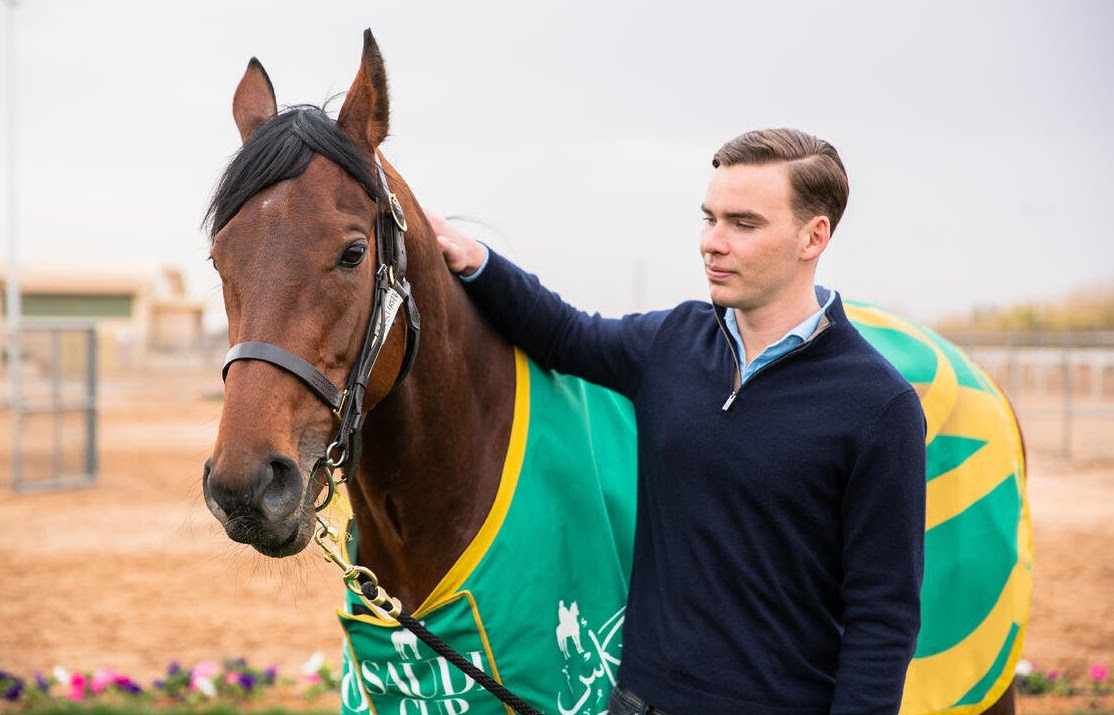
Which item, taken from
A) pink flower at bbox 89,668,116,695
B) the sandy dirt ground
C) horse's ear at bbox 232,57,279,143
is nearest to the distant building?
the sandy dirt ground

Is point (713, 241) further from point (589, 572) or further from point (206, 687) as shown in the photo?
point (206, 687)

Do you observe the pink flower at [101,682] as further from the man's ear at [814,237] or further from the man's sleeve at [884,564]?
the man's ear at [814,237]

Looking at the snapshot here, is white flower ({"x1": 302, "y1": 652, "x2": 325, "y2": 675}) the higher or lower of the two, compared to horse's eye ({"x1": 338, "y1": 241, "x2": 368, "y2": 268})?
lower

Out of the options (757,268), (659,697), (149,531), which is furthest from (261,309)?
(149,531)

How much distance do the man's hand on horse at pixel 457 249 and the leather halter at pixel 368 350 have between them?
12.4 inches

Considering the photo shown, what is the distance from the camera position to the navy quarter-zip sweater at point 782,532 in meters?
1.74

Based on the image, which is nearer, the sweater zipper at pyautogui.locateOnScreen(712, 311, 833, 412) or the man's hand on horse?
the sweater zipper at pyautogui.locateOnScreen(712, 311, 833, 412)

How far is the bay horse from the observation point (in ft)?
5.81

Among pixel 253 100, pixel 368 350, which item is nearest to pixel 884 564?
pixel 368 350

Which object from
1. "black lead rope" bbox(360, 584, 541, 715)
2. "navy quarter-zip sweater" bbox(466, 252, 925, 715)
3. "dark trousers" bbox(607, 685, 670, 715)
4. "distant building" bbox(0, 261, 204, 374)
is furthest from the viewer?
"distant building" bbox(0, 261, 204, 374)

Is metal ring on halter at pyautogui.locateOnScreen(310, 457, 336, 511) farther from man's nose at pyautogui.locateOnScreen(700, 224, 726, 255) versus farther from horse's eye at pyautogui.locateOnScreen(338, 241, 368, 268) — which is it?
man's nose at pyautogui.locateOnScreen(700, 224, 726, 255)

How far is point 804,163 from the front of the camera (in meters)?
1.85

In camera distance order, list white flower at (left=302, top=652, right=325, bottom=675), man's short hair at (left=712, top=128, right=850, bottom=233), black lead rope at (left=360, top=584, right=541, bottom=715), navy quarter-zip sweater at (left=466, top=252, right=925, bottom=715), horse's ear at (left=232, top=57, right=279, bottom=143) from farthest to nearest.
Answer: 1. white flower at (left=302, top=652, right=325, bottom=675)
2. horse's ear at (left=232, top=57, right=279, bottom=143)
3. black lead rope at (left=360, top=584, right=541, bottom=715)
4. man's short hair at (left=712, top=128, right=850, bottom=233)
5. navy quarter-zip sweater at (left=466, top=252, right=925, bottom=715)

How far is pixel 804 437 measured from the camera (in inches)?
70.6
